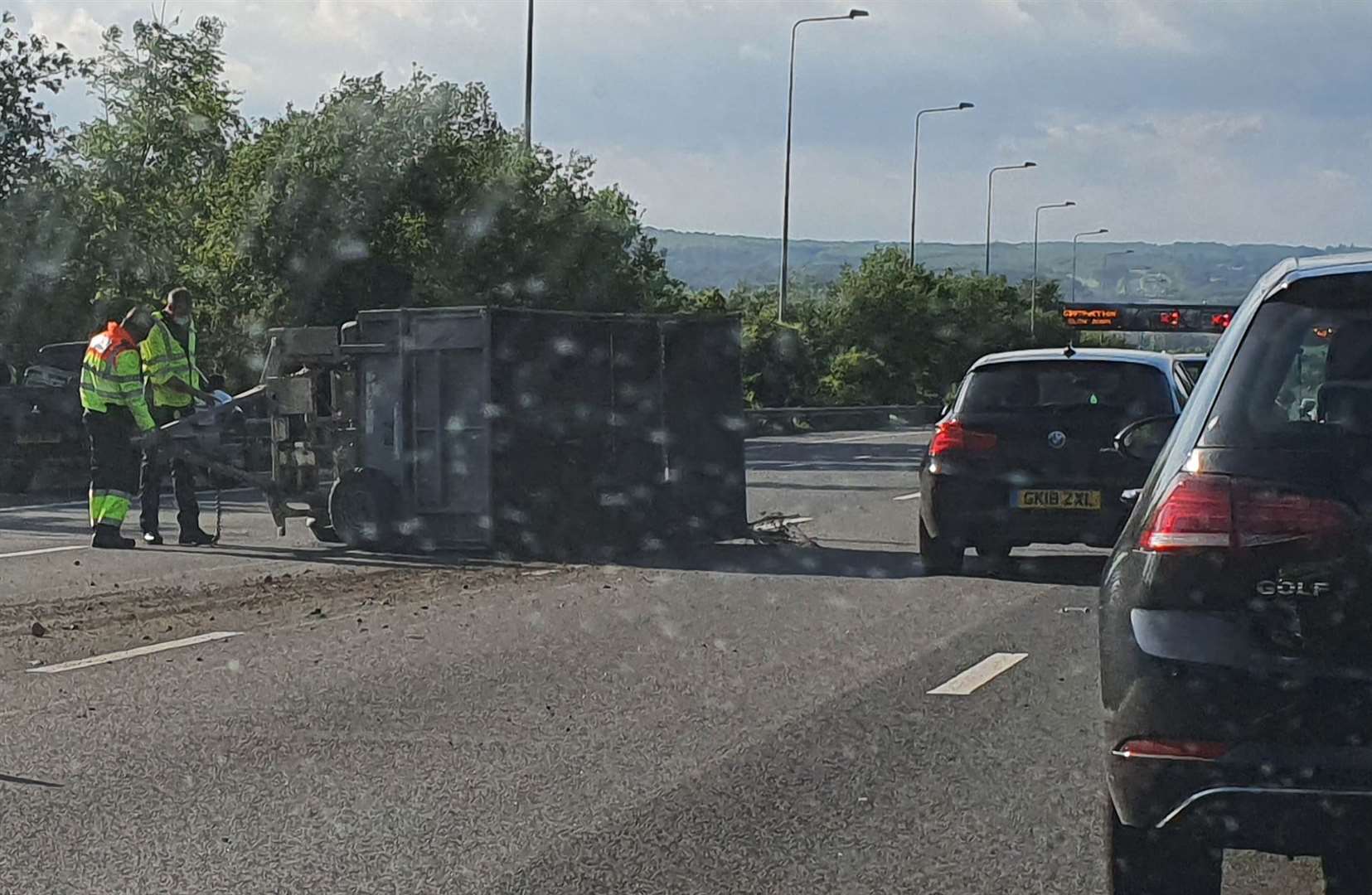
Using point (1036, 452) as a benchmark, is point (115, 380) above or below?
above

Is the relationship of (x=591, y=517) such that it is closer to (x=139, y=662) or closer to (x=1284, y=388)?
(x=139, y=662)

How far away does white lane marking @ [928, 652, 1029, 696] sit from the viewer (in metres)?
8.70

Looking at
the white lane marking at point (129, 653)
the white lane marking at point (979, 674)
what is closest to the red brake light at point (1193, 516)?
the white lane marking at point (979, 674)

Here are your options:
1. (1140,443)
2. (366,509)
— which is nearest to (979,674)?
(1140,443)

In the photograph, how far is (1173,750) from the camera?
430 cm

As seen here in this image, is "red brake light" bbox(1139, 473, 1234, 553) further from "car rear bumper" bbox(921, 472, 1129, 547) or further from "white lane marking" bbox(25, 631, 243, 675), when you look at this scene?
"car rear bumper" bbox(921, 472, 1129, 547)

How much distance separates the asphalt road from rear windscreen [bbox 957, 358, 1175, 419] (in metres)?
1.12

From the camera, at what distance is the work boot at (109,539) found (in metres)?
15.4

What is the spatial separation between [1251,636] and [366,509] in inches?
439

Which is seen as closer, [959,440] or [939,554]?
[959,440]

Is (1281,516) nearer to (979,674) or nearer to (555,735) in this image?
(555,735)

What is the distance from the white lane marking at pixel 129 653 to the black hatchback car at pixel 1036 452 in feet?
15.6

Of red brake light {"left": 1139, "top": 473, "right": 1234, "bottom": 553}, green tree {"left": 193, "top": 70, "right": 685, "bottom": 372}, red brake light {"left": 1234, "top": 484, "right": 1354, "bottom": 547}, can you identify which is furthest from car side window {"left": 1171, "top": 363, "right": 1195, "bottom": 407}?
green tree {"left": 193, "top": 70, "right": 685, "bottom": 372}

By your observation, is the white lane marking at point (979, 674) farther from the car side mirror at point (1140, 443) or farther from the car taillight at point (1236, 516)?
the car taillight at point (1236, 516)
